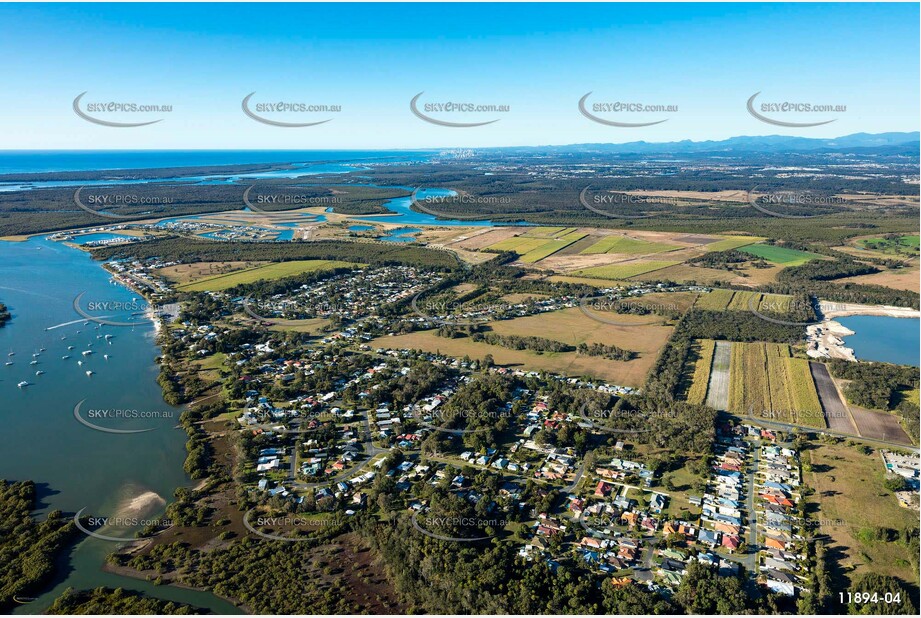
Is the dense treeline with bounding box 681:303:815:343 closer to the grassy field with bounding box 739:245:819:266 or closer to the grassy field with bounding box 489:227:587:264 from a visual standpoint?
the grassy field with bounding box 739:245:819:266

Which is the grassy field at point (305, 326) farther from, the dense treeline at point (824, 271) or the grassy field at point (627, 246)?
the dense treeline at point (824, 271)

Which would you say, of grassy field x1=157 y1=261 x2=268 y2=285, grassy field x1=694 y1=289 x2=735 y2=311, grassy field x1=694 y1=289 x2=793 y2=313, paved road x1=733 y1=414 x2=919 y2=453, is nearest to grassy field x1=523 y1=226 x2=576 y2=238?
grassy field x1=694 y1=289 x2=735 y2=311

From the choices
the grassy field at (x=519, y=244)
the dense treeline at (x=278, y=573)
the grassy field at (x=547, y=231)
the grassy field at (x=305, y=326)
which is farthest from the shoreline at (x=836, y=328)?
the grassy field at (x=547, y=231)

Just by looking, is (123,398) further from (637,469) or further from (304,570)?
(637,469)

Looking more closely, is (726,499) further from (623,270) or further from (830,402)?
(623,270)

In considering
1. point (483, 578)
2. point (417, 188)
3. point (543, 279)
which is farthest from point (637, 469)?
point (417, 188)

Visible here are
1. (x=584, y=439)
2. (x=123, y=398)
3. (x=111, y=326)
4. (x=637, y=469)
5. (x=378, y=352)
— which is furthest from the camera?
(x=111, y=326)

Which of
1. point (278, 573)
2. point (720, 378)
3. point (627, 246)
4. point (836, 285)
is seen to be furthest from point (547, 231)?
point (278, 573)
